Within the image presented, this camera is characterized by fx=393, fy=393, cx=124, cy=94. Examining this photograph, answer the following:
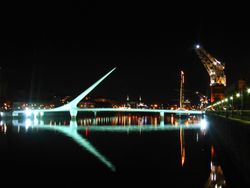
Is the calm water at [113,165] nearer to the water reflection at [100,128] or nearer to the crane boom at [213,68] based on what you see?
the water reflection at [100,128]

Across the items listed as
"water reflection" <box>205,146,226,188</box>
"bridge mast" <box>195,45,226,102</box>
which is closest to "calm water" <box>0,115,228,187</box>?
"water reflection" <box>205,146,226,188</box>

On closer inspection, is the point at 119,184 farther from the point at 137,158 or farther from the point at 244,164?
the point at 137,158

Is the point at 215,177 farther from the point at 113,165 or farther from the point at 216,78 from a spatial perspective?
the point at 216,78

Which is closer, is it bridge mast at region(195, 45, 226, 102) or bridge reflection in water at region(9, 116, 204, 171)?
bridge reflection in water at region(9, 116, 204, 171)

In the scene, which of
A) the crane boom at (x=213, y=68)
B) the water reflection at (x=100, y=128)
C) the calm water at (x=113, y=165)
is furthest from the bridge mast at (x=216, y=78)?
the calm water at (x=113, y=165)

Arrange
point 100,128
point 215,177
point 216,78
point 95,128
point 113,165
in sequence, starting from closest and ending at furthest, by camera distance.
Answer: point 215,177, point 113,165, point 95,128, point 100,128, point 216,78

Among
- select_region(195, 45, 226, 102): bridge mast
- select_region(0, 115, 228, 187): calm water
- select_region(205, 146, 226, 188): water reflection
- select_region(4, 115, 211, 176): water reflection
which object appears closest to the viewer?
select_region(205, 146, 226, 188): water reflection

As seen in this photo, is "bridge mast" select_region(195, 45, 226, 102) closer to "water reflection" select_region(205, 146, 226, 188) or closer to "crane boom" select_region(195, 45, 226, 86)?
"crane boom" select_region(195, 45, 226, 86)

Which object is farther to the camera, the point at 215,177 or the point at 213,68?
the point at 213,68

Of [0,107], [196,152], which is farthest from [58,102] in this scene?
[196,152]

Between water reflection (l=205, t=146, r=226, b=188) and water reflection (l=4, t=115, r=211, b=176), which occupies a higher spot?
water reflection (l=4, t=115, r=211, b=176)

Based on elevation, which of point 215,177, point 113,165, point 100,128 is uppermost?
point 100,128

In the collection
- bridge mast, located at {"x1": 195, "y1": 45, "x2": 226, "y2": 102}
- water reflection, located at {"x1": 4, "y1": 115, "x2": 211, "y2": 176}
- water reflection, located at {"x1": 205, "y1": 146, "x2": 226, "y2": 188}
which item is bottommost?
water reflection, located at {"x1": 205, "y1": 146, "x2": 226, "y2": 188}

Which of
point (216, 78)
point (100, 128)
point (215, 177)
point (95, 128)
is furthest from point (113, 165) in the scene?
point (216, 78)
